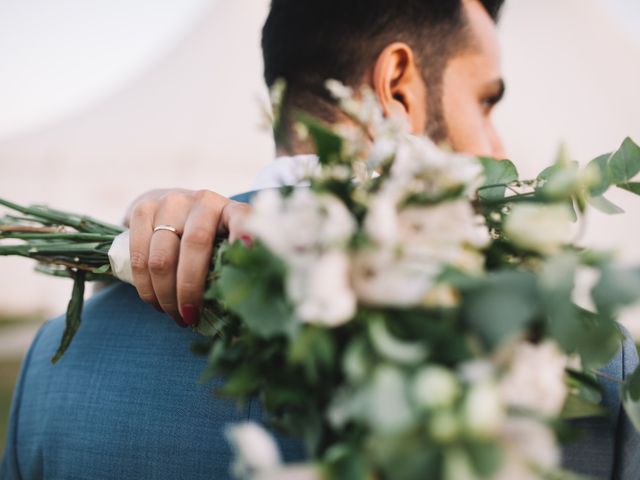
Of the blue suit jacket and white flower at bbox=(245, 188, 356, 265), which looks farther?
the blue suit jacket

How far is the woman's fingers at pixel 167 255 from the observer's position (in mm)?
715

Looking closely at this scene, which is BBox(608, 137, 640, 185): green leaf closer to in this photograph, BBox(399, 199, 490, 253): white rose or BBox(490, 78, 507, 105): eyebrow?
BBox(399, 199, 490, 253): white rose

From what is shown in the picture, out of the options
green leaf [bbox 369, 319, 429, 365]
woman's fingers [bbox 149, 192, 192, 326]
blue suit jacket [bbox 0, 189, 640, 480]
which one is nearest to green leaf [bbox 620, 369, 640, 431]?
blue suit jacket [bbox 0, 189, 640, 480]

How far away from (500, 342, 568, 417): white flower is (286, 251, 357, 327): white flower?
0.42 feet

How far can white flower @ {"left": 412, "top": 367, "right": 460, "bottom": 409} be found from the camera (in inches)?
14.4

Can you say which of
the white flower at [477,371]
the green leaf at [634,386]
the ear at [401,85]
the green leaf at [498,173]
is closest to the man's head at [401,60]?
the ear at [401,85]

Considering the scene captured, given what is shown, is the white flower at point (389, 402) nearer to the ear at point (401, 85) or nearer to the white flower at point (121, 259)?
the white flower at point (121, 259)

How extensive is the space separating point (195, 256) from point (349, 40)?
69 centimetres

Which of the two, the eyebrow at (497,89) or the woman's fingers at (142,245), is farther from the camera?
the eyebrow at (497,89)

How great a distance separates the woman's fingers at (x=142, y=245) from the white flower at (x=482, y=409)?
0.51m

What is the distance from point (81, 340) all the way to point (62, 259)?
150mm

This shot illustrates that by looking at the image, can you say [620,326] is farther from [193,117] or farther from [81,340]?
[193,117]

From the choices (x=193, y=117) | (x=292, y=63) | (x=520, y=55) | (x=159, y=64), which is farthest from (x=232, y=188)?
(x=292, y=63)

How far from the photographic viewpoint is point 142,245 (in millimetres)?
753
